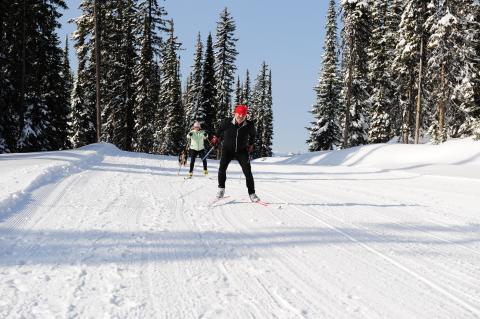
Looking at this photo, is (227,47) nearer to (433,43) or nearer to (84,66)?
(84,66)

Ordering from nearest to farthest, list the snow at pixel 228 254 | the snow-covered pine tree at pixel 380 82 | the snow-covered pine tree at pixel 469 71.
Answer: the snow at pixel 228 254 → the snow-covered pine tree at pixel 469 71 → the snow-covered pine tree at pixel 380 82

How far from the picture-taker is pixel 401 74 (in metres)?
38.8

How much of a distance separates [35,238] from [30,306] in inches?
82.7

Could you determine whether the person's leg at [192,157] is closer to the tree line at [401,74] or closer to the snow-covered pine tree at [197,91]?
the tree line at [401,74]

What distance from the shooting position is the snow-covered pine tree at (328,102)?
156ft

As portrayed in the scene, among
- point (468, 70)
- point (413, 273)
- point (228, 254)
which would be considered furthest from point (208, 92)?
point (413, 273)

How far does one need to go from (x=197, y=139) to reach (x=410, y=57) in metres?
26.7

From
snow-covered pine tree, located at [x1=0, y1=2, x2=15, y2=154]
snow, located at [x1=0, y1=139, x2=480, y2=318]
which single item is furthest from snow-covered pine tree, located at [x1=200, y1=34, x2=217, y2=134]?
snow, located at [x1=0, y1=139, x2=480, y2=318]

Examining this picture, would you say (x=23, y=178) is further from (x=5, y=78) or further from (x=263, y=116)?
(x=263, y=116)

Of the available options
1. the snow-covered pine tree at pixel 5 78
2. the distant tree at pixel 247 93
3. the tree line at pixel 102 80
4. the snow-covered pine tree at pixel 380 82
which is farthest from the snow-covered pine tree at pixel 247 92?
the snow-covered pine tree at pixel 5 78

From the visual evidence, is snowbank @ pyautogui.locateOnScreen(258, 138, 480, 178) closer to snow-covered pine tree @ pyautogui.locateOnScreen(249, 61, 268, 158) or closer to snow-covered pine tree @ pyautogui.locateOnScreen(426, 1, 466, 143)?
snow-covered pine tree @ pyautogui.locateOnScreen(426, 1, 466, 143)

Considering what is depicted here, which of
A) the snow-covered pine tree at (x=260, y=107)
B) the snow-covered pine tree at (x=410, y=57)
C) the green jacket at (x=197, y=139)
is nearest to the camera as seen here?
the green jacket at (x=197, y=139)

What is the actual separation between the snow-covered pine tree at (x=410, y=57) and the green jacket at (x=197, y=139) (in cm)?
2273

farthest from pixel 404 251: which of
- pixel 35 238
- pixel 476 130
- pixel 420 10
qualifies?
pixel 420 10
